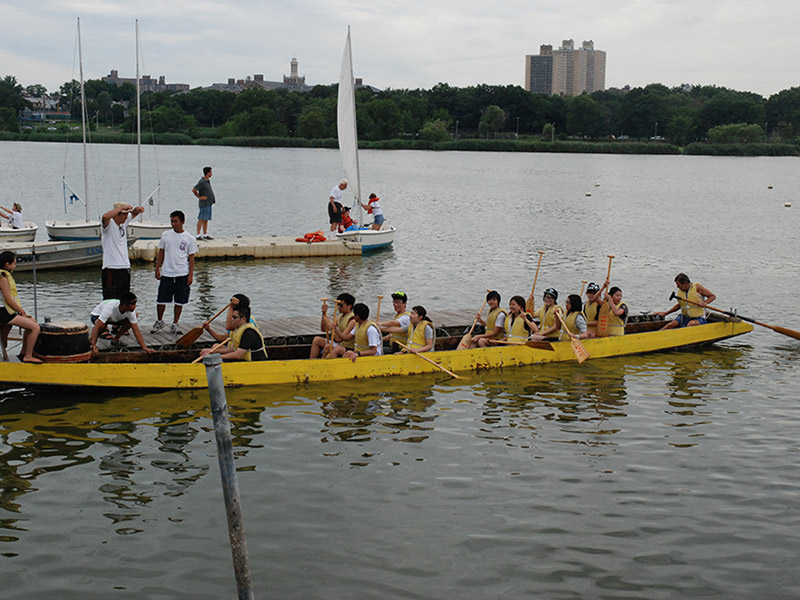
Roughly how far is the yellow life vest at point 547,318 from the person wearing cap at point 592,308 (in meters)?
0.75

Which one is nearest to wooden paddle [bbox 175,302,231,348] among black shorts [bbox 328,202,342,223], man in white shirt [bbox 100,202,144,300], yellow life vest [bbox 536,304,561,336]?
man in white shirt [bbox 100,202,144,300]

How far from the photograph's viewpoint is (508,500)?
988cm

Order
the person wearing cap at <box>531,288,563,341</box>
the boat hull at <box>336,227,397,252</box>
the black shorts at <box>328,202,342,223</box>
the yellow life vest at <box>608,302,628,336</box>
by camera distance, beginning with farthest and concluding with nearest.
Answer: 1. the black shorts at <box>328,202,342,223</box>
2. the boat hull at <box>336,227,397,252</box>
3. the yellow life vest at <box>608,302,628,336</box>
4. the person wearing cap at <box>531,288,563,341</box>

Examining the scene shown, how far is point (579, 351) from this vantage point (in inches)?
604

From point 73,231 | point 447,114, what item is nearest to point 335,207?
point 73,231

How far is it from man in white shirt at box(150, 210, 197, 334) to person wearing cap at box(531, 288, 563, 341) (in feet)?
20.6

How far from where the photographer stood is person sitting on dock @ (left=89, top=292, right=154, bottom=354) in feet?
42.3

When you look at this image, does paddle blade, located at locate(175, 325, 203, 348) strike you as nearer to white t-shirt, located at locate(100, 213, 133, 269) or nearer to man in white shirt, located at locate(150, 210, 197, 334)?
man in white shirt, located at locate(150, 210, 197, 334)

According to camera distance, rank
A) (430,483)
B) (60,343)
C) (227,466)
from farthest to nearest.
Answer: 1. (60,343)
2. (430,483)
3. (227,466)

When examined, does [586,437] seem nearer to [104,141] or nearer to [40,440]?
[40,440]

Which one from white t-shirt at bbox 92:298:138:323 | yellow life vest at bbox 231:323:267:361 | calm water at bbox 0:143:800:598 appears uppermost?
white t-shirt at bbox 92:298:138:323

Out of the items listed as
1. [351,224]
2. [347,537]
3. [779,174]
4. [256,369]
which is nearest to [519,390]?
[256,369]

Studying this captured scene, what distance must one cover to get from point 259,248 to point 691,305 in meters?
14.6

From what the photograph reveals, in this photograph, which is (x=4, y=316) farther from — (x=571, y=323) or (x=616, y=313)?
(x=616, y=313)
